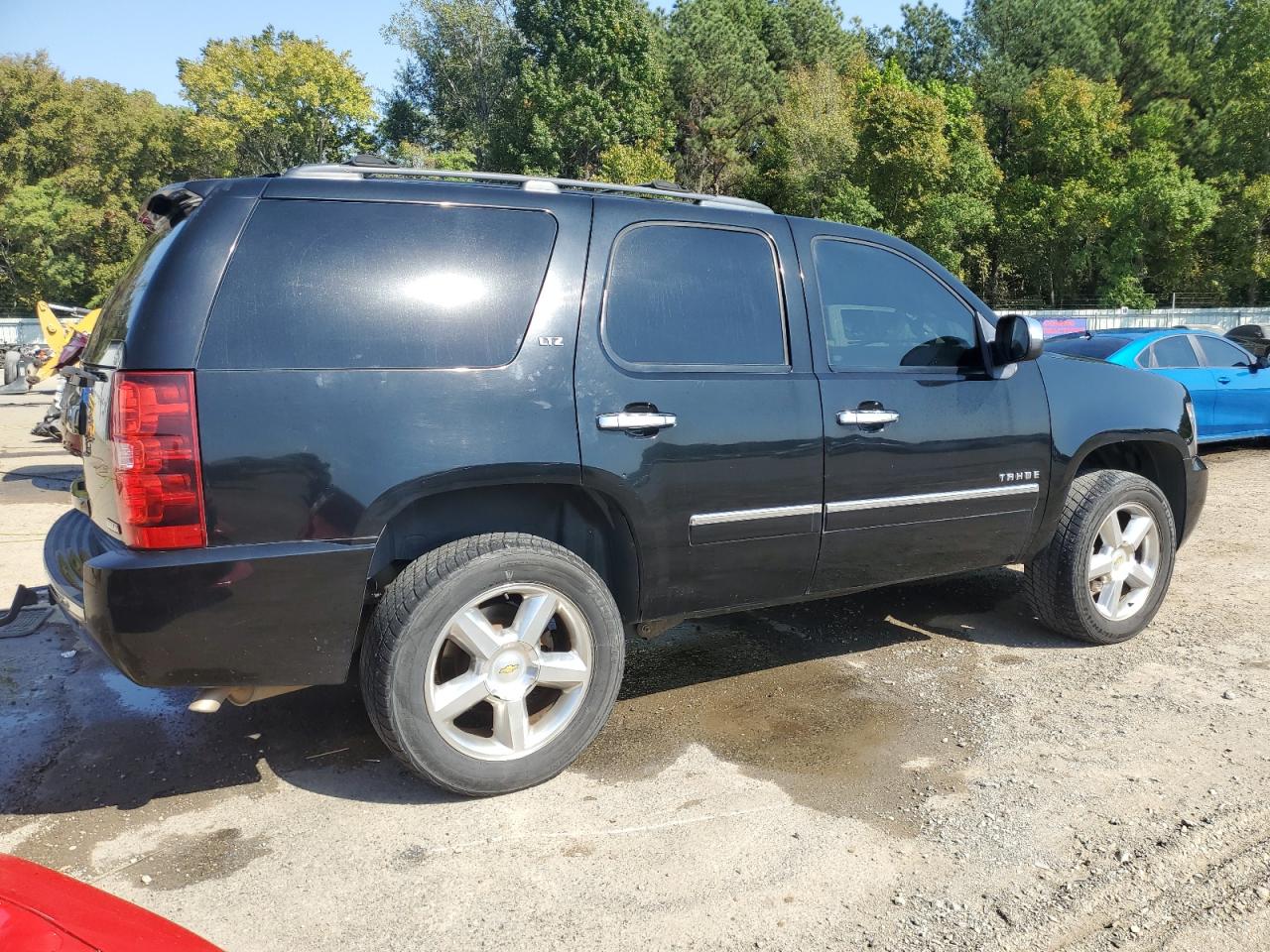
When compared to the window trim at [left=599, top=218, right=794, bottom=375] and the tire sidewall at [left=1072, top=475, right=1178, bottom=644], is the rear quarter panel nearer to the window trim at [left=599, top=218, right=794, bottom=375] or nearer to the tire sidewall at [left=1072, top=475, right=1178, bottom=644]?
the window trim at [left=599, top=218, right=794, bottom=375]

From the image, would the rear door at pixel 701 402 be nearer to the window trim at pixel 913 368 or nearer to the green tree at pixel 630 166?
the window trim at pixel 913 368

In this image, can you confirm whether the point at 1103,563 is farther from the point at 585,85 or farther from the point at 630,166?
the point at 585,85

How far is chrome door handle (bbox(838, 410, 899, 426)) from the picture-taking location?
3850 millimetres

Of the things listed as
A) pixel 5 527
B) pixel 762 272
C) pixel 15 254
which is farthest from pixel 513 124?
pixel 762 272

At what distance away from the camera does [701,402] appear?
3.54 metres

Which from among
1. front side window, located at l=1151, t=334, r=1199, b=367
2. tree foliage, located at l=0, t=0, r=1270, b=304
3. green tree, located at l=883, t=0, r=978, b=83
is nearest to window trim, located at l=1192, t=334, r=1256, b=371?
front side window, located at l=1151, t=334, r=1199, b=367

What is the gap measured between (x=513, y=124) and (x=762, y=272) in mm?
49736

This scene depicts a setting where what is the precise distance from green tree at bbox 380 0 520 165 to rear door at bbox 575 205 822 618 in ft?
174

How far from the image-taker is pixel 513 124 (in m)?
50.3

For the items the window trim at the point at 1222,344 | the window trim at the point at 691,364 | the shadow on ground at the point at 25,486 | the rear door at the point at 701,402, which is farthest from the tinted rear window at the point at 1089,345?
the shadow on ground at the point at 25,486

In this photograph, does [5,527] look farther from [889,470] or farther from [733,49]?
[733,49]

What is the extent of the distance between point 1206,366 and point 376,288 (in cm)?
1065

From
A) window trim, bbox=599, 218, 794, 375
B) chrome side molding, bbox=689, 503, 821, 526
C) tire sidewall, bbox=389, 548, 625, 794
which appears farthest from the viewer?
chrome side molding, bbox=689, 503, 821, 526

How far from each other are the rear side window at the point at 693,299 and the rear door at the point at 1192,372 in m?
8.25
